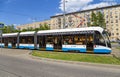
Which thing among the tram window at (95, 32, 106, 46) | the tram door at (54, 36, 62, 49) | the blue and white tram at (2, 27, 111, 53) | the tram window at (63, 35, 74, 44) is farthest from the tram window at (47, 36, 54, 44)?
the tram window at (95, 32, 106, 46)

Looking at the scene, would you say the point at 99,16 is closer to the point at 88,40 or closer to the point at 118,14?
the point at 118,14

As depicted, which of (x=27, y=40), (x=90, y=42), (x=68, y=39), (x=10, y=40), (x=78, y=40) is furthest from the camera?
(x=10, y=40)

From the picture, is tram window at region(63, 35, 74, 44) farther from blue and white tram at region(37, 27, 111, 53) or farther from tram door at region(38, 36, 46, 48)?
tram door at region(38, 36, 46, 48)

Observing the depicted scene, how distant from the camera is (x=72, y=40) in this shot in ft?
78.6

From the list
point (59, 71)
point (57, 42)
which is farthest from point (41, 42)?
point (59, 71)

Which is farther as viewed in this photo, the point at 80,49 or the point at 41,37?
the point at 41,37

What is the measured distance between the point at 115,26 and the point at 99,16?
117 ft

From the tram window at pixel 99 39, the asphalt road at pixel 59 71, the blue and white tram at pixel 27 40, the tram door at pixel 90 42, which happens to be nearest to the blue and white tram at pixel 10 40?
the blue and white tram at pixel 27 40

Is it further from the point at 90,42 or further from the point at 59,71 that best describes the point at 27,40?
the point at 59,71

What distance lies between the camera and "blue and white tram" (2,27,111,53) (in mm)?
21125

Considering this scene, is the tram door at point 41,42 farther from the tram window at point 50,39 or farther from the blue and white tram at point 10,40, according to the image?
the blue and white tram at point 10,40

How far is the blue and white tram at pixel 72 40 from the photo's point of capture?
832 inches

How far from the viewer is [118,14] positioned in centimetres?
9681

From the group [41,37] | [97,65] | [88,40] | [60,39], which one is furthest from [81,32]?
[97,65]
